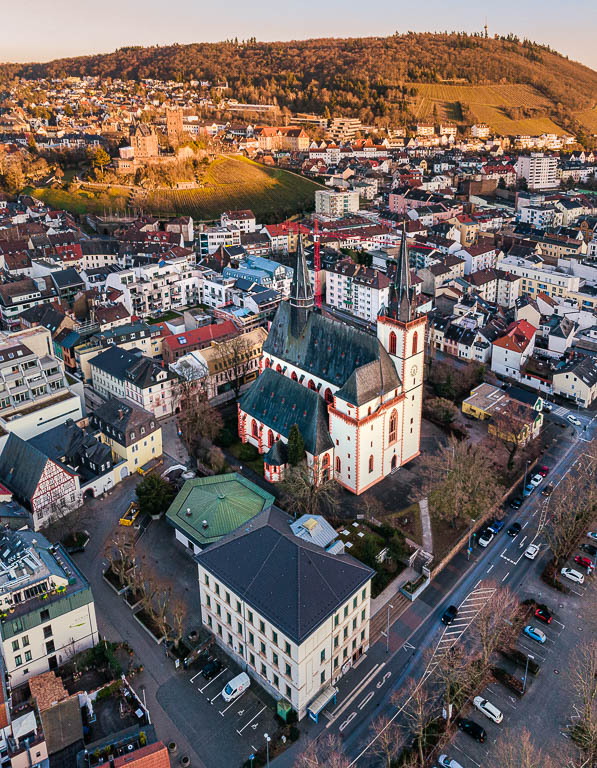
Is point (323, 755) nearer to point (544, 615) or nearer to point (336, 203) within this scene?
point (544, 615)

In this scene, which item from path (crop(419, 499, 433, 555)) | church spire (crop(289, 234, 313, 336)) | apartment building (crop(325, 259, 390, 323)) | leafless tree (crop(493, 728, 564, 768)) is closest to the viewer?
leafless tree (crop(493, 728, 564, 768))

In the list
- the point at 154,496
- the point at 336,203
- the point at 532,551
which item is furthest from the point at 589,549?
the point at 336,203

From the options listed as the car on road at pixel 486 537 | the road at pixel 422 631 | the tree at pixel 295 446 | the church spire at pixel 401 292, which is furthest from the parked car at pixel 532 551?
the church spire at pixel 401 292

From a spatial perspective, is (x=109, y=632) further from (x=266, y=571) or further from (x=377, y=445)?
(x=377, y=445)

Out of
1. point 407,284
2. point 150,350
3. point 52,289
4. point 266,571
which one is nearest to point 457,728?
point 266,571

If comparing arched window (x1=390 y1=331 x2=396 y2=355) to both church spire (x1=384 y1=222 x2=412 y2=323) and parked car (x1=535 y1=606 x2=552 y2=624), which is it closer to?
church spire (x1=384 y1=222 x2=412 y2=323)

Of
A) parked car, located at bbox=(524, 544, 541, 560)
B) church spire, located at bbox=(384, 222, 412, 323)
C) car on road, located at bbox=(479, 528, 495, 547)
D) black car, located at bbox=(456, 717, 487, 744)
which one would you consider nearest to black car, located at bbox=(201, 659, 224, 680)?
black car, located at bbox=(456, 717, 487, 744)
